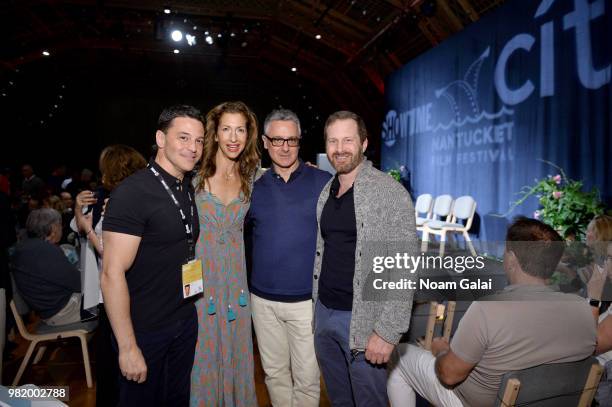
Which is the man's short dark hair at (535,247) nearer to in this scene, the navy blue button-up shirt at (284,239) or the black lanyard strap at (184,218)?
the navy blue button-up shirt at (284,239)

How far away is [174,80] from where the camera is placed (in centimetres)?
1617

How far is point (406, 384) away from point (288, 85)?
602 inches

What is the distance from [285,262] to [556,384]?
1.21 metres

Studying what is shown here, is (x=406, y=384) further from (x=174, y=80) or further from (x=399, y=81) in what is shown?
(x=174, y=80)

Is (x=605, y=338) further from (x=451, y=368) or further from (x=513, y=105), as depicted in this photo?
(x=513, y=105)

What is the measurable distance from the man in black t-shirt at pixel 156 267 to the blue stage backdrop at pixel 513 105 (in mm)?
4999

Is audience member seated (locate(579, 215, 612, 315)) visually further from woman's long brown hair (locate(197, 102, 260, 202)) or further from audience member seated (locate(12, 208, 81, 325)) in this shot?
audience member seated (locate(12, 208, 81, 325))

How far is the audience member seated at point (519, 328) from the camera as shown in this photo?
166 cm

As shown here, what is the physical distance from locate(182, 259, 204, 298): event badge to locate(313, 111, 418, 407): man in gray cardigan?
1.78ft

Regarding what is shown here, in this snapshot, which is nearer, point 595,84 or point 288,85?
point 595,84

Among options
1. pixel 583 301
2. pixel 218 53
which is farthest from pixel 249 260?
pixel 218 53

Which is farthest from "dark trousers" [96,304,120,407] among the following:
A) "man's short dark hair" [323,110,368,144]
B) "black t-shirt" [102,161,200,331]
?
"man's short dark hair" [323,110,368,144]

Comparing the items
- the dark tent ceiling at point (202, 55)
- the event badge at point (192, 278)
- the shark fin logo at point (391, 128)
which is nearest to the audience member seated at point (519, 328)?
the event badge at point (192, 278)

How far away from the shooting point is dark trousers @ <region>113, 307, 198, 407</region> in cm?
166
